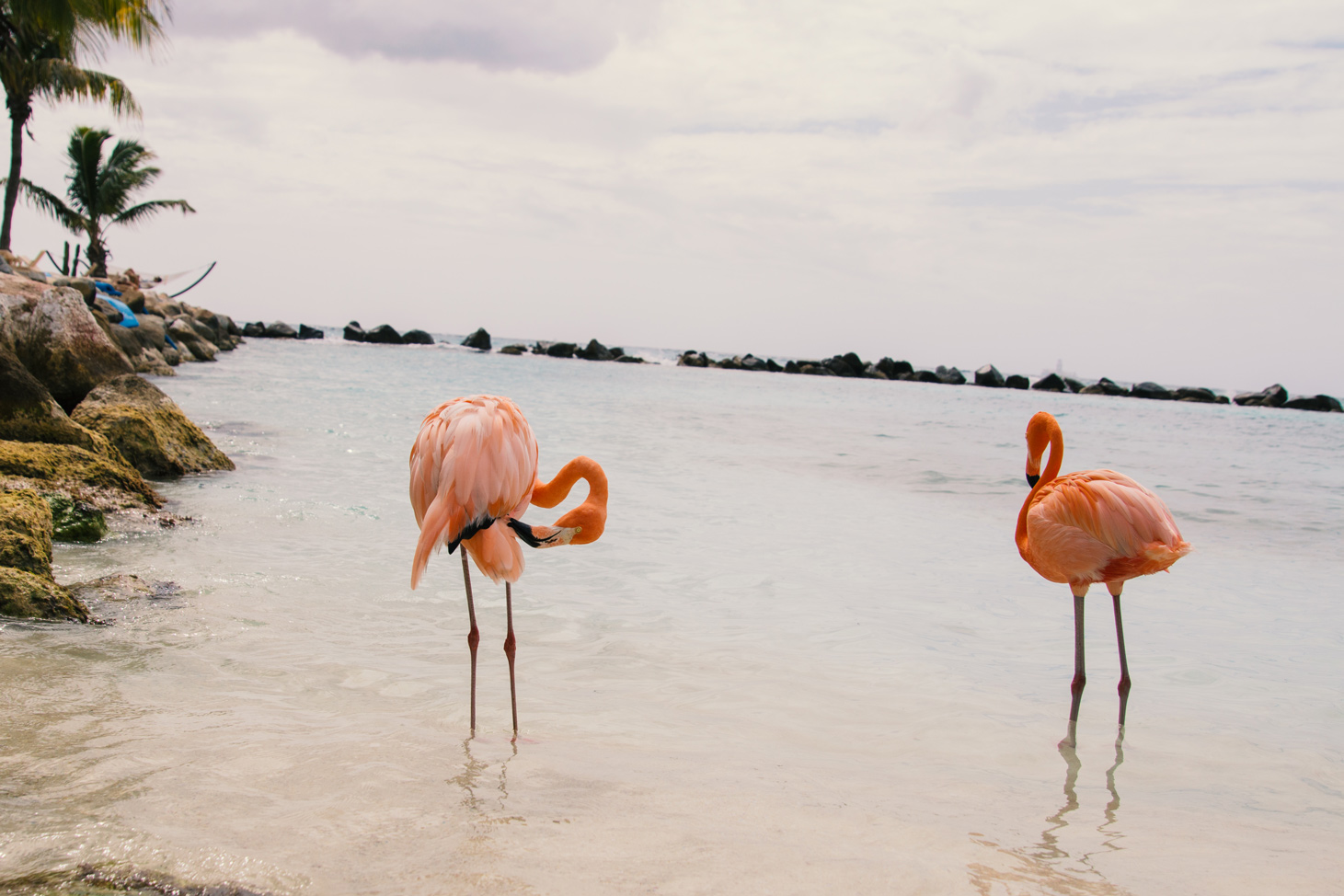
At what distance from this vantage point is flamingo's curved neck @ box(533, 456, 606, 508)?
3.62m

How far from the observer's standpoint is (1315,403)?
42.8 meters

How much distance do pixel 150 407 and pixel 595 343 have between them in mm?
54933

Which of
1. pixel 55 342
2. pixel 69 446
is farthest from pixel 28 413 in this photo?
pixel 55 342

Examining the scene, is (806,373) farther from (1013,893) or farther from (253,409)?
(1013,893)

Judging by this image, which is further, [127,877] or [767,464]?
[767,464]

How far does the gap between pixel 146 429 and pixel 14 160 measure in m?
22.6

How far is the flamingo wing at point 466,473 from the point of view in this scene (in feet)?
10.8

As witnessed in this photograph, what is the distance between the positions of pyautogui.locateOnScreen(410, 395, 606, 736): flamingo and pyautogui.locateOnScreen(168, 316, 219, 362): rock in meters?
26.8

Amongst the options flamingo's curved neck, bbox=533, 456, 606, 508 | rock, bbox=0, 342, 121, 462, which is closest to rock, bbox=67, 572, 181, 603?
rock, bbox=0, 342, 121, 462

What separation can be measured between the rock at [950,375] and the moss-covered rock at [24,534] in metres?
55.5

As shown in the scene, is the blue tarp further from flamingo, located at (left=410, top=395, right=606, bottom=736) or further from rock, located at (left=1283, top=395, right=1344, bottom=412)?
rock, located at (left=1283, top=395, right=1344, bottom=412)

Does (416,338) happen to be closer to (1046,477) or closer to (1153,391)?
(1153,391)

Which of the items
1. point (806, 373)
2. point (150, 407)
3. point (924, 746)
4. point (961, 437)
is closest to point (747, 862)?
point (924, 746)

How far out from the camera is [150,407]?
331 inches
